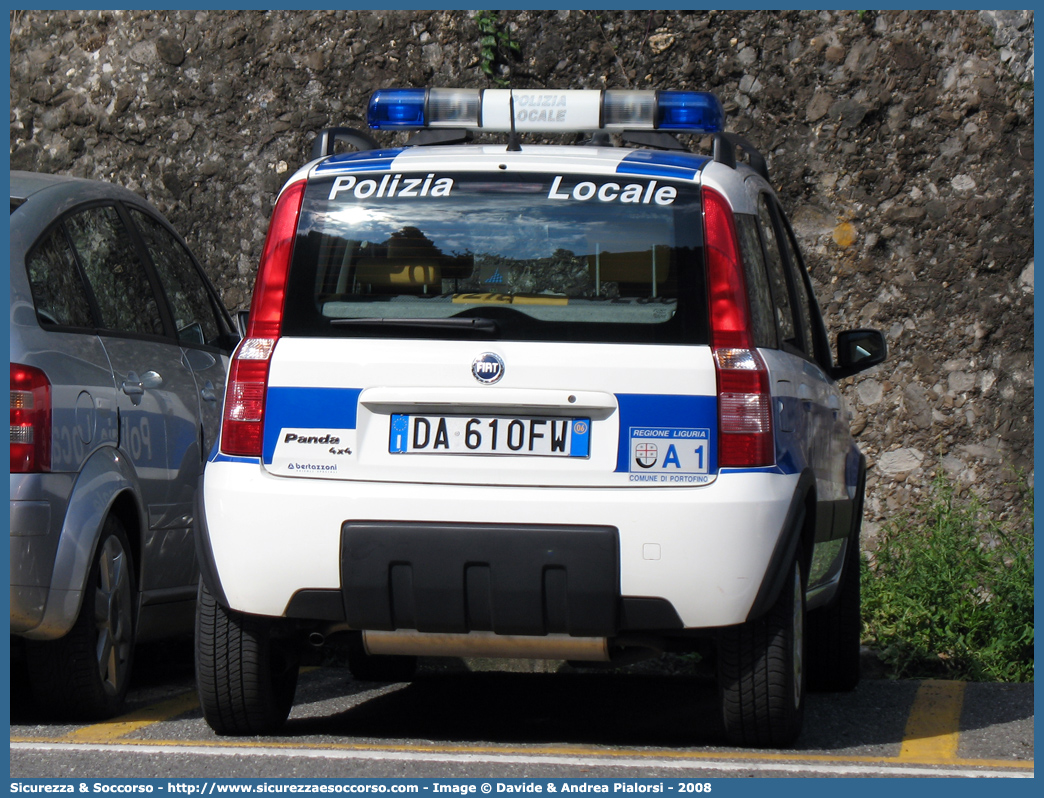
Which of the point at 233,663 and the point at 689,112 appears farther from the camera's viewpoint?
the point at 689,112

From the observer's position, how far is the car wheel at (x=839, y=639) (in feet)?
18.7

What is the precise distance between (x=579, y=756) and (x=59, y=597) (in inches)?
66.6

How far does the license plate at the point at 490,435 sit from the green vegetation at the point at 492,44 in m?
5.36

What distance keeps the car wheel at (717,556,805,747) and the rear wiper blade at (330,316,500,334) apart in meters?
1.13

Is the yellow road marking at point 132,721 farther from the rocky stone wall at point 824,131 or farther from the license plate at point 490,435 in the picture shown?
the rocky stone wall at point 824,131

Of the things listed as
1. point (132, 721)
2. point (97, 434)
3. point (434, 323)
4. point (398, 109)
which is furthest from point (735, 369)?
point (132, 721)

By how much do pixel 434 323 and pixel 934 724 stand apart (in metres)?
2.37

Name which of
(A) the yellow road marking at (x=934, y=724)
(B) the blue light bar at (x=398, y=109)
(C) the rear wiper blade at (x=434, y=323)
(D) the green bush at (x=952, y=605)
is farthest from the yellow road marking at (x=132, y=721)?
(D) the green bush at (x=952, y=605)

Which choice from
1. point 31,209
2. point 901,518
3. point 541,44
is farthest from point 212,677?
point 541,44

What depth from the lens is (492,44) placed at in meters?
8.82

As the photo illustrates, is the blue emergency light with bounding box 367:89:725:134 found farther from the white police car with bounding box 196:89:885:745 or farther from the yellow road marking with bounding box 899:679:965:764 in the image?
the yellow road marking with bounding box 899:679:965:764

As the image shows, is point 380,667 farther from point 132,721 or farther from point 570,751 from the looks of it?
point 570,751

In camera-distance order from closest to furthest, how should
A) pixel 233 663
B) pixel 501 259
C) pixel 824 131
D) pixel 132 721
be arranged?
pixel 501 259 < pixel 233 663 < pixel 132 721 < pixel 824 131

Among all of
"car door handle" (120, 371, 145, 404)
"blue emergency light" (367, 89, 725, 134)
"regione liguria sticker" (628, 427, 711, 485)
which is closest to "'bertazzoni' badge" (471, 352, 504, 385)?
"regione liguria sticker" (628, 427, 711, 485)
